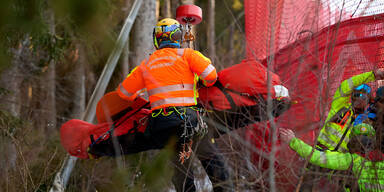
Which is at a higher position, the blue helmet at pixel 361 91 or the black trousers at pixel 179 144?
the blue helmet at pixel 361 91

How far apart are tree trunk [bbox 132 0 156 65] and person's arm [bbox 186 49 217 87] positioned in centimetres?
160

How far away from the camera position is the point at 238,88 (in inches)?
153

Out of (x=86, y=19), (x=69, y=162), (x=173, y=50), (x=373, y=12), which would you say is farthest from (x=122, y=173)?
(x=69, y=162)

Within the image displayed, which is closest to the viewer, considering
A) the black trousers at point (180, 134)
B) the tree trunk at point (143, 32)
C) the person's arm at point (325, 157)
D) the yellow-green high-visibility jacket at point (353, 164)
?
the yellow-green high-visibility jacket at point (353, 164)

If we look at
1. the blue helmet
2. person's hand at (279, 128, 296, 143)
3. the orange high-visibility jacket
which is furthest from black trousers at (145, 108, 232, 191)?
the blue helmet

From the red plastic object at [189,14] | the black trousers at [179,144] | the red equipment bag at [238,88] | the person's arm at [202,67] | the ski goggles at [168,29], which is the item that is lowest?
the black trousers at [179,144]

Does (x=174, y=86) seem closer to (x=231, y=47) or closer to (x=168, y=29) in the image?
(x=168, y=29)

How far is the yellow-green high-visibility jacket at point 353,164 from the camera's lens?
8.57 ft

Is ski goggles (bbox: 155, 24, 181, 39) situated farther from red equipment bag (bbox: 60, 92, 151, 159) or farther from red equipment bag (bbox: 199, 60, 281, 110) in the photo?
red equipment bag (bbox: 60, 92, 151, 159)

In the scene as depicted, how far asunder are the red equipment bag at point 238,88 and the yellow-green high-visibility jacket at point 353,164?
2.70 ft

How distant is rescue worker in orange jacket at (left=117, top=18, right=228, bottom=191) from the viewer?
362 centimetres

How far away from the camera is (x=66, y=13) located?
102 centimetres

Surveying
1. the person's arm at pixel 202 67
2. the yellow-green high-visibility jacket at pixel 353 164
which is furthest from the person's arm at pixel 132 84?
the yellow-green high-visibility jacket at pixel 353 164

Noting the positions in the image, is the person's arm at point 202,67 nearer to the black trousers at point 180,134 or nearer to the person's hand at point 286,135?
the black trousers at point 180,134
